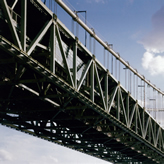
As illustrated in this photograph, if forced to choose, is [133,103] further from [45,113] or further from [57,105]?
[57,105]

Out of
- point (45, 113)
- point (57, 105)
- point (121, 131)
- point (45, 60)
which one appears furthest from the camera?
point (121, 131)

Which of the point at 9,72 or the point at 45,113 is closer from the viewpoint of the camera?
the point at 9,72

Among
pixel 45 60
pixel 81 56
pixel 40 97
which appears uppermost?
pixel 81 56

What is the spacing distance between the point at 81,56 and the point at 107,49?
10161mm

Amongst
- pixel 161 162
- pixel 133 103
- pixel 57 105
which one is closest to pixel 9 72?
pixel 57 105

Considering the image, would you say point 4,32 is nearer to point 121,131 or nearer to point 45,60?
point 45,60

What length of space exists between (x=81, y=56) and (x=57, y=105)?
4637 mm

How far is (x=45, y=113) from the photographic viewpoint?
39625 mm

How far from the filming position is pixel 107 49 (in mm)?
45469

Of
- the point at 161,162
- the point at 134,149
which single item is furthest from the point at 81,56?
the point at 161,162

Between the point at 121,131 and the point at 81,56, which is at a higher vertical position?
the point at 81,56

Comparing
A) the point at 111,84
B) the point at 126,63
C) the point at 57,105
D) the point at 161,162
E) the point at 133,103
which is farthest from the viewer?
the point at 161,162

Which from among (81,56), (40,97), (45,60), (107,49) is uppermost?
(107,49)

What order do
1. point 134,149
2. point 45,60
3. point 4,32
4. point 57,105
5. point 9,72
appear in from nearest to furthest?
point 4,32
point 9,72
point 45,60
point 57,105
point 134,149
